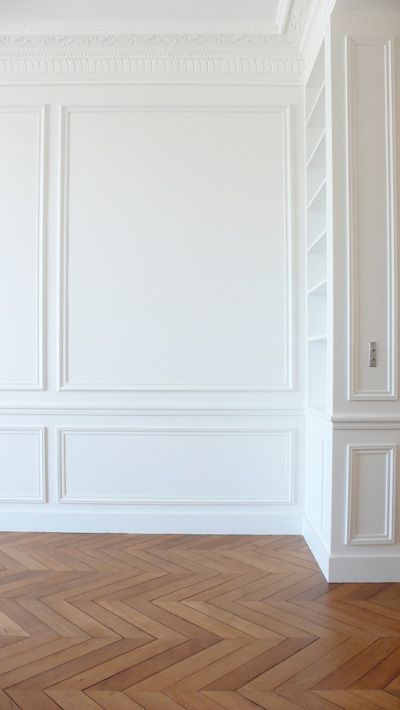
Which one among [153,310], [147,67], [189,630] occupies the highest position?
[147,67]

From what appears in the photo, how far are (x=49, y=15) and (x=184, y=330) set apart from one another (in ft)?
6.67

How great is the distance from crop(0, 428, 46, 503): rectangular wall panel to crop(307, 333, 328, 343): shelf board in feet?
5.91

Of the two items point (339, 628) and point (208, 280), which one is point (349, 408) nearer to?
point (339, 628)

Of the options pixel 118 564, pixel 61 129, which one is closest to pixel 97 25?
pixel 61 129

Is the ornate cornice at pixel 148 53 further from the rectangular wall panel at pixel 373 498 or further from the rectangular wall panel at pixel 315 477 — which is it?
the rectangular wall panel at pixel 373 498

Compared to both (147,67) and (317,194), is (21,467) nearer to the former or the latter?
(317,194)

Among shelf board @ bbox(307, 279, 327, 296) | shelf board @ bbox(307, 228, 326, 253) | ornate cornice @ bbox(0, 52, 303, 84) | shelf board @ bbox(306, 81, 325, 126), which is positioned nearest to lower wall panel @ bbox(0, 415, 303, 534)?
shelf board @ bbox(307, 279, 327, 296)

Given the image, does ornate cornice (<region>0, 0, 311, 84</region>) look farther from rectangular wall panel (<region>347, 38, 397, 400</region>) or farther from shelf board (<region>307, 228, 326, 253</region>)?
shelf board (<region>307, 228, 326, 253</region>)

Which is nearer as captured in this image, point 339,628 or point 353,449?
point 339,628

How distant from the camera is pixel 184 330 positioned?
3.36 meters

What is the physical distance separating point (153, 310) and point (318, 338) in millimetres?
1040

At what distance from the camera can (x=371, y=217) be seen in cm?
268

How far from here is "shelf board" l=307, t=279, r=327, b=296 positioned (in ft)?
9.62

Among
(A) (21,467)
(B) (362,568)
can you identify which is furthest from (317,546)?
(A) (21,467)
